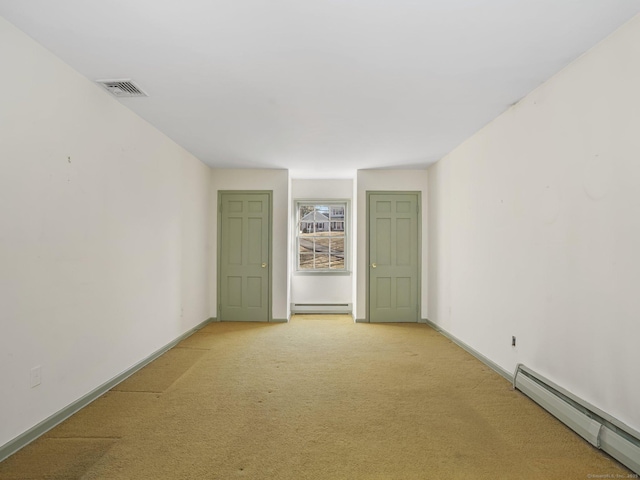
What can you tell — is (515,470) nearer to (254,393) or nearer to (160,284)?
(254,393)

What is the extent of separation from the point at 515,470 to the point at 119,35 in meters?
3.51

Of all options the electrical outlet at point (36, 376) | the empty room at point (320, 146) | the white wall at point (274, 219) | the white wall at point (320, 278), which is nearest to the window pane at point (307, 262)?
the white wall at point (320, 278)

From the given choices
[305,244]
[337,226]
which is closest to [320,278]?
[305,244]

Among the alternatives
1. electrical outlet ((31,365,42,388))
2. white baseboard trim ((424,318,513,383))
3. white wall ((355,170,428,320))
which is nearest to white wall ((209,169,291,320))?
white wall ((355,170,428,320))

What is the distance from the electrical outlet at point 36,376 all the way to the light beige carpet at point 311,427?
37 centimetres

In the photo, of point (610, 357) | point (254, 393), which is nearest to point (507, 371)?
point (610, 357)

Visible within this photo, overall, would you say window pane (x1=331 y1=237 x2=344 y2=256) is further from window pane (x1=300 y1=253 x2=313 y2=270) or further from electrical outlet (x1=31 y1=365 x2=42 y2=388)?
electrical outlet (x1=31 y1=365 x2=42 y2=388)

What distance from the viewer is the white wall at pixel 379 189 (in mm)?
5910

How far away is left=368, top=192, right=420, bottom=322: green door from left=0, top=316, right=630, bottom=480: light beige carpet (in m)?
1.93

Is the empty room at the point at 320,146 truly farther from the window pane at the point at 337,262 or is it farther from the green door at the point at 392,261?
the window pane at the point at 337,262

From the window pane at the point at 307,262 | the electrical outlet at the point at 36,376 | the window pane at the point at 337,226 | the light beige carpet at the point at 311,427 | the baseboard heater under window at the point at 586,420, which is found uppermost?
the window pane at the point at 337,226

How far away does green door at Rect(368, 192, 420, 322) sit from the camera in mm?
5941

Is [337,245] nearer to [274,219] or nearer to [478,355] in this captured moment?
[274,219]

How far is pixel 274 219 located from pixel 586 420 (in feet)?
A: 15.3
